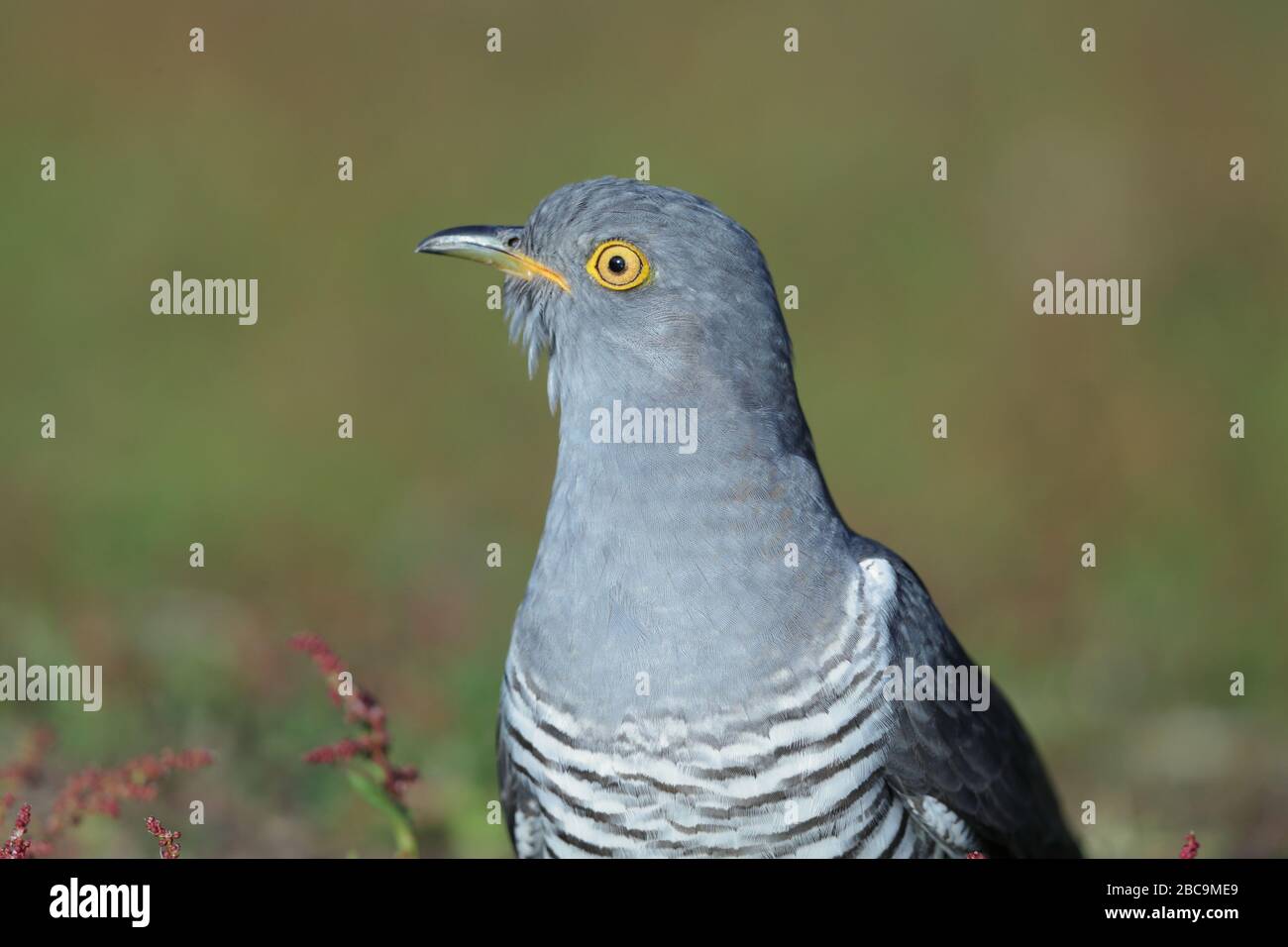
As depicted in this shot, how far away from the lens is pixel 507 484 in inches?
347

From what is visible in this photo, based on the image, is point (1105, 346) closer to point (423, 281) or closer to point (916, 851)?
point (423, 281)

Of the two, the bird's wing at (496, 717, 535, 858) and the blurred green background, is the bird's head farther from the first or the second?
the blurred green background

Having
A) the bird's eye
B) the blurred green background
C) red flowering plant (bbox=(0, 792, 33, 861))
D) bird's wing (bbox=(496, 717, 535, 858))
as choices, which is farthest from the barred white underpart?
the blurred green background

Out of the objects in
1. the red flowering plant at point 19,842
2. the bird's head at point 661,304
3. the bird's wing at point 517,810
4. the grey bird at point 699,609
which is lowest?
the bird's wing at point 517,810

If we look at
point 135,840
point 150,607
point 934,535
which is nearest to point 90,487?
point 150,607

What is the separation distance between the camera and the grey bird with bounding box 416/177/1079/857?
3.58 metres

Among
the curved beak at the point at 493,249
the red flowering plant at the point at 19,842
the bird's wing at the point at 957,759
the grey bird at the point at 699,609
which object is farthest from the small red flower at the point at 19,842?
the bird's wing at the point at 957,759

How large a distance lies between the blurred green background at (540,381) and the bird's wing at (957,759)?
5.91 ft

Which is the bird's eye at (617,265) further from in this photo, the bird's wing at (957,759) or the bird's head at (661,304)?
the bird's wing at (957,759)

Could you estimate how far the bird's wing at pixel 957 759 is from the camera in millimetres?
3820

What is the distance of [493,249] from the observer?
13.5 feet

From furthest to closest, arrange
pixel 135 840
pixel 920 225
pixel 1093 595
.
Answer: pixel 920 225 < pixel 1093 595 < pixel 135 840

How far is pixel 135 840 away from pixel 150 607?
6.73 feet

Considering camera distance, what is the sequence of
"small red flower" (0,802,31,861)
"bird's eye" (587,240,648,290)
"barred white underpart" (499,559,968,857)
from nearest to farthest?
"small red flower" (0,802,31,861), "barred white underpart" (499,559,968,857), "bird's eye" (587,240,648,290)
